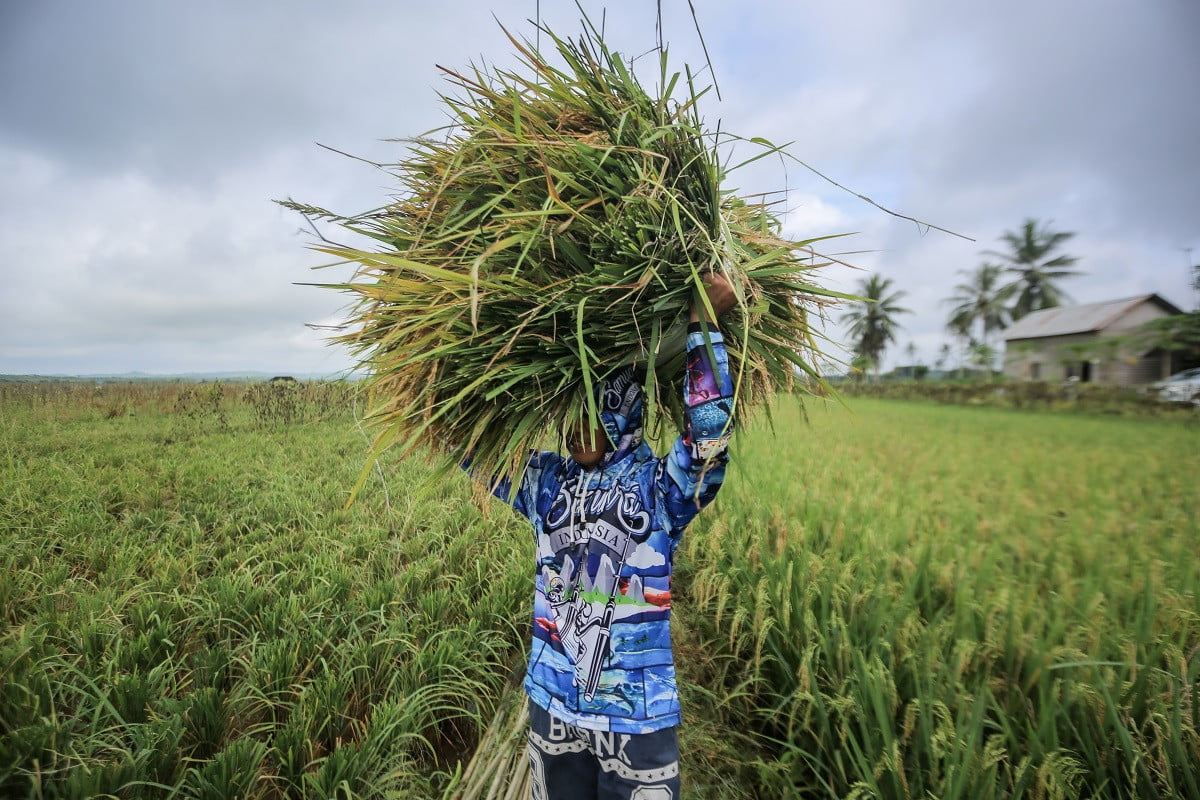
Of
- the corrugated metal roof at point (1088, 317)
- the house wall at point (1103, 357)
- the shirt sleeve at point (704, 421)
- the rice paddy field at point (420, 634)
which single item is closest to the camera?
the shirt sleeve at point (704, 421)

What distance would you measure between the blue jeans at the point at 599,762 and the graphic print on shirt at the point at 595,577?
115mm

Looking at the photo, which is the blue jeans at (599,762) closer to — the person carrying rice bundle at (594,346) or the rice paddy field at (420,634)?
the person carrying rice bundle at (594,346)

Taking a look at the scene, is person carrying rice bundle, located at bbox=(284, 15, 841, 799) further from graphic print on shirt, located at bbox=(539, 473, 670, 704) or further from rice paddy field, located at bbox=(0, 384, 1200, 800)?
rice paddy field, located at bbox=(0, 384, 1200, 800)

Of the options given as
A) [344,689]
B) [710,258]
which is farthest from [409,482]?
[710,258]

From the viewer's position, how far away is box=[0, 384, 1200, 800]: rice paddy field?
120 cm

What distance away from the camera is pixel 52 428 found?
65.3 inches

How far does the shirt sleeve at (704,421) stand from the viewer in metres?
1.02

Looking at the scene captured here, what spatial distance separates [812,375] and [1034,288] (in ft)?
105

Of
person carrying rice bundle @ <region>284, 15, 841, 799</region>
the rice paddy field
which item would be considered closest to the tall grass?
the rice paddy field

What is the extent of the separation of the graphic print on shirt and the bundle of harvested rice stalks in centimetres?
23

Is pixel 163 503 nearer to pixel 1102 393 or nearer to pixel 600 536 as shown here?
pixel 600 536

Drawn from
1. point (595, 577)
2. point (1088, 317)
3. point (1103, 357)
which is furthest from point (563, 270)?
point (1088, 317)

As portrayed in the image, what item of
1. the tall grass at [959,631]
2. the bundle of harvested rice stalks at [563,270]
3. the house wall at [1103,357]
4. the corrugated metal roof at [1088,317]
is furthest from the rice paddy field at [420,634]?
the corrugated metal roof at [1088,317]

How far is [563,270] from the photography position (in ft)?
3.74
